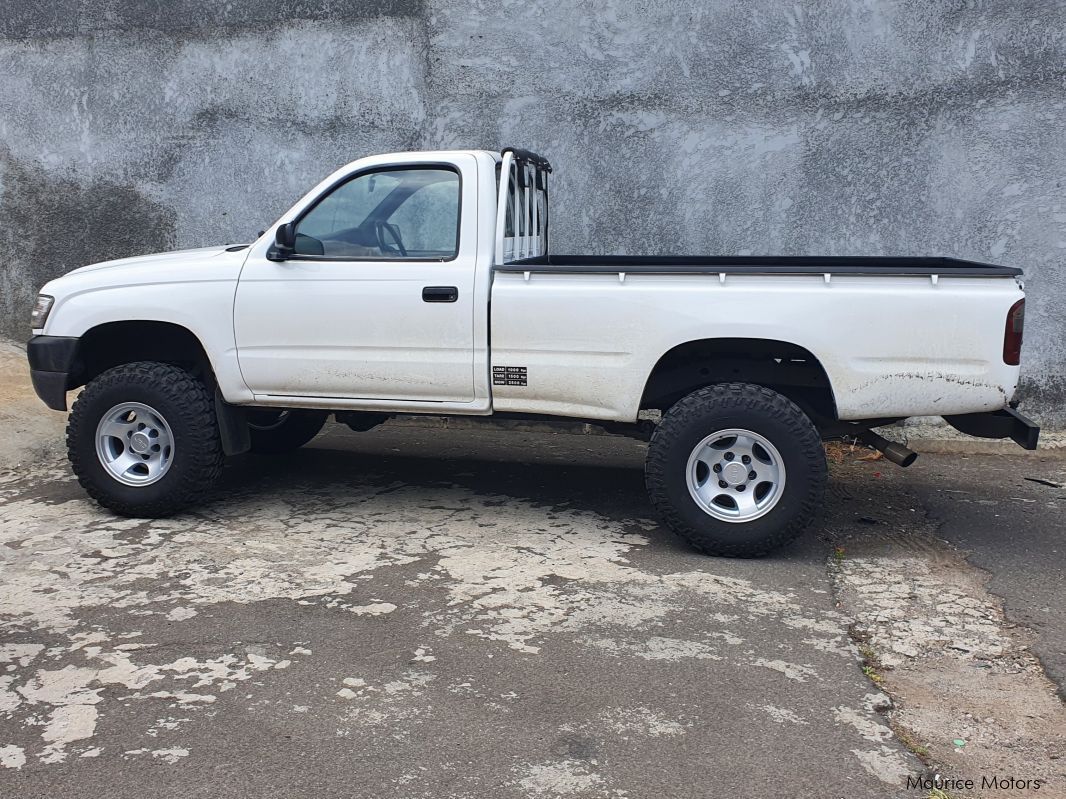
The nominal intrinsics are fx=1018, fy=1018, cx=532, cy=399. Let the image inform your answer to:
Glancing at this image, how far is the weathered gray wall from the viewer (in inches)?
283

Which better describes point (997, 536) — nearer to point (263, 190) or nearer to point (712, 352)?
point (712, 352)

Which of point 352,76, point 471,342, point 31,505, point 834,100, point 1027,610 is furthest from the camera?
point 352,76

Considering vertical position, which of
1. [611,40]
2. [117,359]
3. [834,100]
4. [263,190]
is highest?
[611,40]

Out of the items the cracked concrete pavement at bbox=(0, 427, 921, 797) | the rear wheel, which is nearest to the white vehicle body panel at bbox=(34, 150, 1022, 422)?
the cracked concrete pavement at bbox=(0, 427, 921, 797)

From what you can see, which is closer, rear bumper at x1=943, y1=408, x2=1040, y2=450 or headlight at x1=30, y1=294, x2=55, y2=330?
rear bumper at x1=943, y1=408, x2=1040, y2=450

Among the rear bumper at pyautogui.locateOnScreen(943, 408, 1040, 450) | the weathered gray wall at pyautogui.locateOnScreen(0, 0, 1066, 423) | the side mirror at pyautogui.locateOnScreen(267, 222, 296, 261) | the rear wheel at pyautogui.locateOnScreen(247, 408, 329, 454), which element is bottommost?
the rear wheel at pyautogui.locateOnScreen(247, 408, 329, 454)

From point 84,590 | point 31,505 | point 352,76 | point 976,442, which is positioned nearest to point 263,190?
point 352,76

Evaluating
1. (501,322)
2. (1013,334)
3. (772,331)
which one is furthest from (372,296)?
(1013,334)

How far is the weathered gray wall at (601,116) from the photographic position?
7188 millimetres

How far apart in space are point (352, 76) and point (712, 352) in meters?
4.21

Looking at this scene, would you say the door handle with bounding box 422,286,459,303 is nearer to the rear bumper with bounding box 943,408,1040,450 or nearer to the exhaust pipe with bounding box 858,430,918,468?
the exhaust pipe with bounding box 858,430,918,468

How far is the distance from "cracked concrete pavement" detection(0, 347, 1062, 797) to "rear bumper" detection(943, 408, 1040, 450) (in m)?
0.68

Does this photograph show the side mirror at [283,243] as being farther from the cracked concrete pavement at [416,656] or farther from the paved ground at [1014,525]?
the paved ground at [1014,525]

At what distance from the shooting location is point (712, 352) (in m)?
5.20
